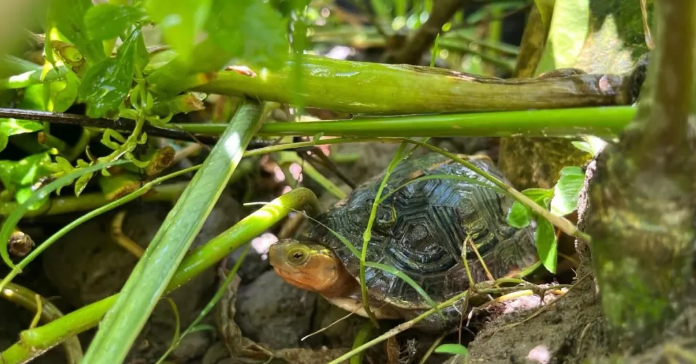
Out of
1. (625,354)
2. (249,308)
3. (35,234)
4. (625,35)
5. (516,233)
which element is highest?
(625,35)

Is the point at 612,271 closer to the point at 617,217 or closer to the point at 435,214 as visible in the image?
the point at 617,217

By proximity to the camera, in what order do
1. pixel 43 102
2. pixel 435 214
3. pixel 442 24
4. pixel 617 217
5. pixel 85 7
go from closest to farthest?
1. pixel 617 217
2. pixel 85 7
3. pixel 43 102
4. pixel 435 214
5. pixel 442 24

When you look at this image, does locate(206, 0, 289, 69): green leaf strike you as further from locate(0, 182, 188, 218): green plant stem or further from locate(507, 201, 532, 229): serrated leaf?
locate(0, 182, 188, 218): green plant stem

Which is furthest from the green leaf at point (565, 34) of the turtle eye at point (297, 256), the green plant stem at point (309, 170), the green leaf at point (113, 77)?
the green leaf at point (113, 77)

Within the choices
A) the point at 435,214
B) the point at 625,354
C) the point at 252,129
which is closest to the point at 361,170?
the point at 435,214

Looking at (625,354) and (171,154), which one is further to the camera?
(171,154)

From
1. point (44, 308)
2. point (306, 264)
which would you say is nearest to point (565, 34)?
point (306, 264)

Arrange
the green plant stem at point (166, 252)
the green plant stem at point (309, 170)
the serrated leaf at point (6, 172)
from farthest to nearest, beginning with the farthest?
the green plant stem at point (309, 170)
the serrated leaf at point (6, 172)
the green plant stem at point (166, 252)

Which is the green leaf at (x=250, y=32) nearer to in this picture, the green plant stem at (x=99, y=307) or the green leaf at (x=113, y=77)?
the green leaf at (x=113, y=77)
